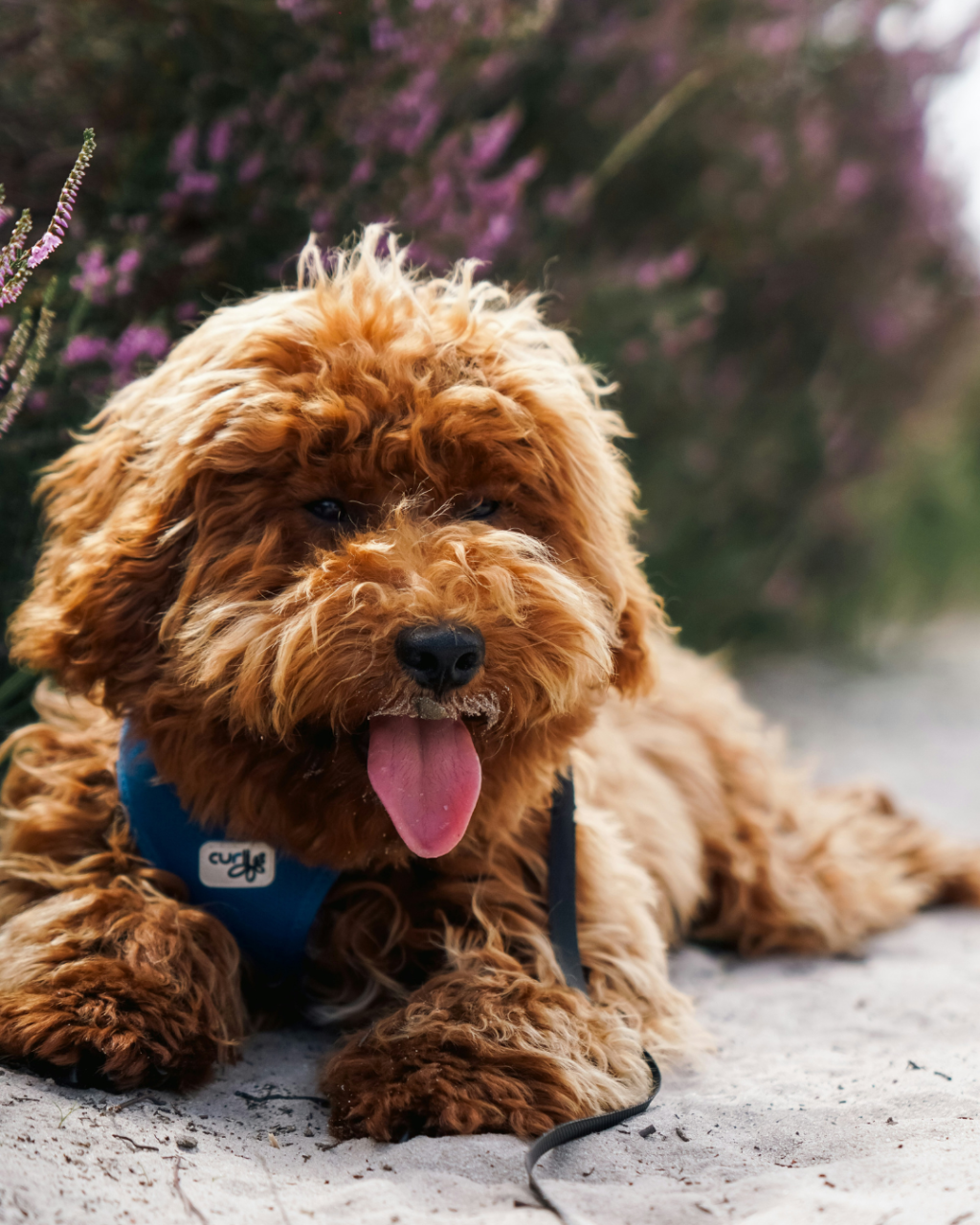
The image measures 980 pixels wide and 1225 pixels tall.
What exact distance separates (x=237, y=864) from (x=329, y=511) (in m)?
0.83

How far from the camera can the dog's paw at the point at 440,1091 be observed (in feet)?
7.58

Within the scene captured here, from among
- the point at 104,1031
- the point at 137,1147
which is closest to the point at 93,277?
the point at 104,1031

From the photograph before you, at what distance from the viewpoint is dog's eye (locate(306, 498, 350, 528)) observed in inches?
102

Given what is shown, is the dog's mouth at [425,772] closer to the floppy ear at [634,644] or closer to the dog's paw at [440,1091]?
the dog's paw at [440,1091]

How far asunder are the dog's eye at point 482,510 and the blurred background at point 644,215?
146 cm

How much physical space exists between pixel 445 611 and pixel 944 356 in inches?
345

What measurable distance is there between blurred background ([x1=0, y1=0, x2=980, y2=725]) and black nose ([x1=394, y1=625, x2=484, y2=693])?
1783 millimetres

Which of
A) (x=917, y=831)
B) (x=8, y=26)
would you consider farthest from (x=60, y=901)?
(x=917, y=831)

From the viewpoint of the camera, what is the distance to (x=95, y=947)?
2.57 metres

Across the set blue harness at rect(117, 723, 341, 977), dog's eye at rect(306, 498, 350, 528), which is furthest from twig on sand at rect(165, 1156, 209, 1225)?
dog's eye at rect(306, 498, 350, 528)

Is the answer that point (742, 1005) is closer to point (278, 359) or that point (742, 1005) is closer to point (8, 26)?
point (278, 359)

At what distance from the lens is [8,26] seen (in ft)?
12.8

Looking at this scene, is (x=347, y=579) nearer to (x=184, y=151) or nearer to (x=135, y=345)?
(x=135, y=345)

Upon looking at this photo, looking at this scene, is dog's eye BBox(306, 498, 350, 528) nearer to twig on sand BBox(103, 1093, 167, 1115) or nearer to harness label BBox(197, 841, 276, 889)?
harness label BBox(197, 841, 276, 889)
